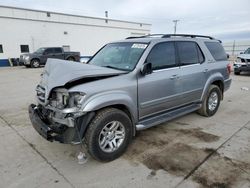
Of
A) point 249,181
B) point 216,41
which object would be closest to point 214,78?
point 216,41

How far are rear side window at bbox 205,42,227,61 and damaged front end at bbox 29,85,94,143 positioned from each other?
362 cm

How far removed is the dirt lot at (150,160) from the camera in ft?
9.16

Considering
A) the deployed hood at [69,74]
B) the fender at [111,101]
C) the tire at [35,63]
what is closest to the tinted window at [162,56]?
the deployed hood at [69,74]

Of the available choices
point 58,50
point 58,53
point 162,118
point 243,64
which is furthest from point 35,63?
point 162,118

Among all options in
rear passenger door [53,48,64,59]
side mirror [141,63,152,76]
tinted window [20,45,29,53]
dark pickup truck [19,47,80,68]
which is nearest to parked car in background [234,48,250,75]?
side mirror [141,63,152,76]

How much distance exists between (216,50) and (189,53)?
1270mm

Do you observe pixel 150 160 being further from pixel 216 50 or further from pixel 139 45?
pixel 216 50

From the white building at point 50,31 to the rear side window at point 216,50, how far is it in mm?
20560

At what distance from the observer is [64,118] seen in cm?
284

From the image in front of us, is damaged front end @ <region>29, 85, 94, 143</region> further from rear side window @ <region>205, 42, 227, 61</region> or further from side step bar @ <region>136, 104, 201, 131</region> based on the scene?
rear side window @ <region>205, 42, 227, 61</region>

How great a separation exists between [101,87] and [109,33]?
27.2 m

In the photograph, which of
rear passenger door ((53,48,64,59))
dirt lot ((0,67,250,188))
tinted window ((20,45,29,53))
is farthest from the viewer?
tinted window ((20,45,29,53))

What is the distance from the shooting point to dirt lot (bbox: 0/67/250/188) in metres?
2.79

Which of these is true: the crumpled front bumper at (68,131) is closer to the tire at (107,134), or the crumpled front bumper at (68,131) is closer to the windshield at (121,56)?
the tire at (107,134)
